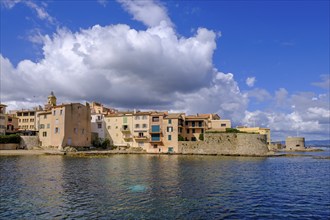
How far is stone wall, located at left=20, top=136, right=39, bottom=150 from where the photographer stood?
96625 millimetres

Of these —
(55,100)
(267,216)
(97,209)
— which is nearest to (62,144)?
(55,100)

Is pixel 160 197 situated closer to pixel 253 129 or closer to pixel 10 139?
pixel 10 139

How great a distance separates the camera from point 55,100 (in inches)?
4692

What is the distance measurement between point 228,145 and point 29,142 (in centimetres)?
6329

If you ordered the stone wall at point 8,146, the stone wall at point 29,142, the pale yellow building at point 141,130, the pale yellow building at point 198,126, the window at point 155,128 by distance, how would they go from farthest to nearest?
the pale yellow building at point 198,126, the pale yellow building at point 141,130, the window at point 155,128, the stone wall at point 29,142, the stone wall at point 8,146

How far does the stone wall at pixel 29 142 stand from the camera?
96.6 meters

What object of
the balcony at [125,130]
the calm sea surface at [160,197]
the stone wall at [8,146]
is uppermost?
the balcony at [125,130]

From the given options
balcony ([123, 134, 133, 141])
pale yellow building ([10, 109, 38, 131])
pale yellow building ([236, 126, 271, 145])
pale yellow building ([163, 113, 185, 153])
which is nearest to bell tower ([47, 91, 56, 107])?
pale yellow building ([10, 109, 38, 131])

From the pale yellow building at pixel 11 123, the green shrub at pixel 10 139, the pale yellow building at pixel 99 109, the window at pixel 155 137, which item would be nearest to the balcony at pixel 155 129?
the window at pixel 155 137

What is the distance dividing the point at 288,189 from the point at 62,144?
73364 mm

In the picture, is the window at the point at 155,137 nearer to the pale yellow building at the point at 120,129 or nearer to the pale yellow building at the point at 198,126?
the pale yellow building at the point at 120,129

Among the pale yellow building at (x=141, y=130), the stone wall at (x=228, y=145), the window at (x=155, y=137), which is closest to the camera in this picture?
the stone wall at (x=228, y=145)

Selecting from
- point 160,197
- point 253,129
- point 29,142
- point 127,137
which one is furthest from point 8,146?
point 253,129

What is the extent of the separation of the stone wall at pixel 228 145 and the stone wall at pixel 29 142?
46724mm
